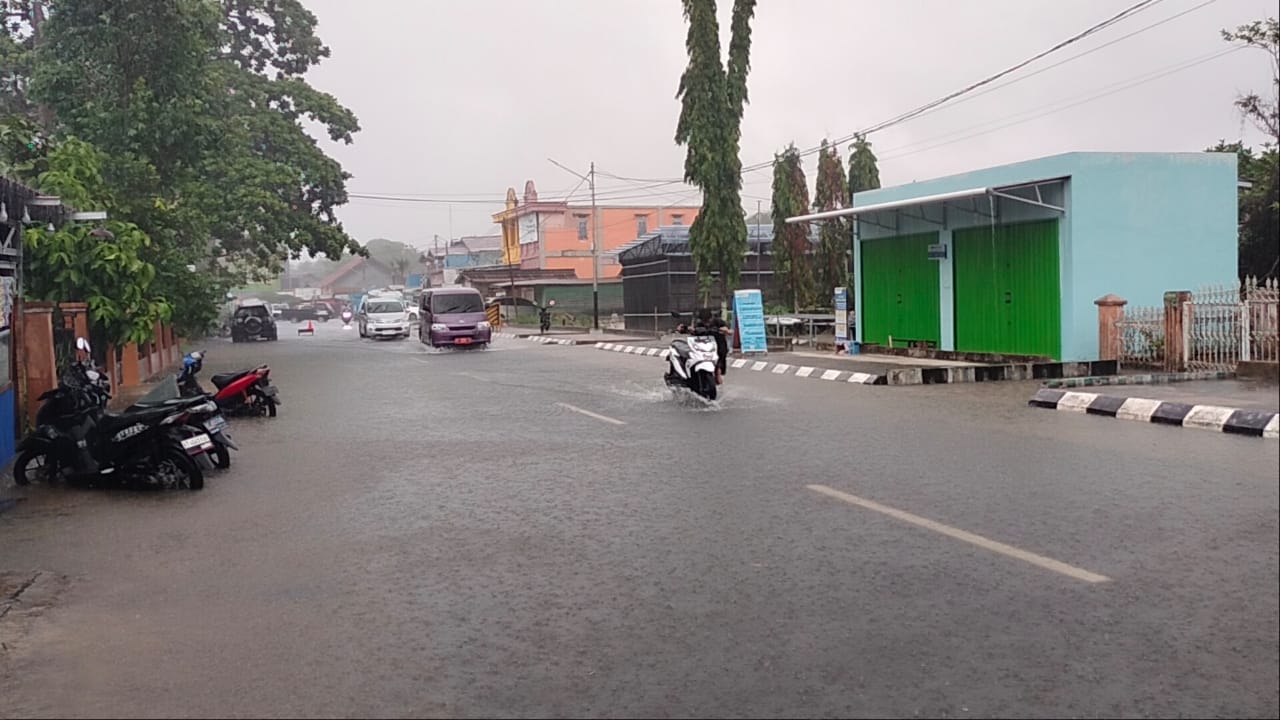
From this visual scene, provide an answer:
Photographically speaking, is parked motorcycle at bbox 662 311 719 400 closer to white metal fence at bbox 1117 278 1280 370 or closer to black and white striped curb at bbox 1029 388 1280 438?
black and white striped curb at bbox 1029 388 1280 438

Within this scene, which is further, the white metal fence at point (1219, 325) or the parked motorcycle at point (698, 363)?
the white metal fence at point (1219, 325)

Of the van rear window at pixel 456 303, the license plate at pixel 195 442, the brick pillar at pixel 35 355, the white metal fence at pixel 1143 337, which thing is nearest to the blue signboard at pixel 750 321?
the white metal fence at pixel 1143 337

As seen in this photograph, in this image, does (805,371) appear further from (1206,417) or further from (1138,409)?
(1206,417)

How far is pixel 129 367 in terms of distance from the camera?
22969mm

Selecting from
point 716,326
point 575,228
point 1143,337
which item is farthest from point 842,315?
point 575,228

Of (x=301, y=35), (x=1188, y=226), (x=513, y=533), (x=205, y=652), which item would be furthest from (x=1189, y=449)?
(x=301, y=35)

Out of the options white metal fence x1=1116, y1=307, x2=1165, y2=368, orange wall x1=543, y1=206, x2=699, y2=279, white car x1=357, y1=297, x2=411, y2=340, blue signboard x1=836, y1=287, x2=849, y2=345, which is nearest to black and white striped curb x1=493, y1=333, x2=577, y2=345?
white car x1=357, y1=297, x2=411, y2=340

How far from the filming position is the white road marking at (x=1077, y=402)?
1346 centimetres

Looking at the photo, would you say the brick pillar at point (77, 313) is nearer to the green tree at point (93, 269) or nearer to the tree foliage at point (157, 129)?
the green tree at point (93, 269)

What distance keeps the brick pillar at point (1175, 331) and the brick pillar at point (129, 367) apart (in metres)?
18.1

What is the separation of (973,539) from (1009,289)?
54.4 ft

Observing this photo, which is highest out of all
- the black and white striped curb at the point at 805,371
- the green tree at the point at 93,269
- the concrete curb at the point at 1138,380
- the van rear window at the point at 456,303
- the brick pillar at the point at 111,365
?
the green tree at the point at 93,269

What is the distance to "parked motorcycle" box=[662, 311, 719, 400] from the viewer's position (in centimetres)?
1572

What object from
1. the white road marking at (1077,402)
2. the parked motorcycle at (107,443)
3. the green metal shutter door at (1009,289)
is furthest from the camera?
the green metal shutter door at (1009,289)
